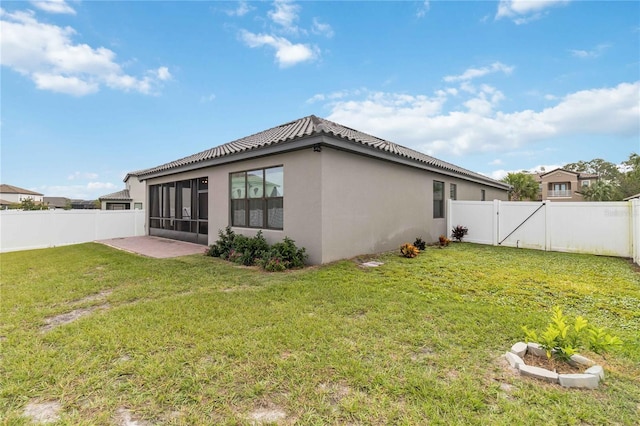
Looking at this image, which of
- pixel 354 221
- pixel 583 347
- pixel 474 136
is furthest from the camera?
pixel 474 136

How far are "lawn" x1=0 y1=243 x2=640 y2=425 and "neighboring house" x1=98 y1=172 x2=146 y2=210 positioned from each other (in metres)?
24.8

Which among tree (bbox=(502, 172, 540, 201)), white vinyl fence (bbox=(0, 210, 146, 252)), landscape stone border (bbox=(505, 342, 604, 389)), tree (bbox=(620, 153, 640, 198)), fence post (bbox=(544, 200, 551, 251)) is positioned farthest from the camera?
tree (bbox=(620, 153, 640, 198))

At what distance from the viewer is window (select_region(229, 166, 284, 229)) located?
771 centimetres

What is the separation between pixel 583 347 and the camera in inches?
113

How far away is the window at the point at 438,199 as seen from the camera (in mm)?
11344

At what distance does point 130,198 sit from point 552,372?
3394 cm

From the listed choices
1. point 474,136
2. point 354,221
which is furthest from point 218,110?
point 474,136

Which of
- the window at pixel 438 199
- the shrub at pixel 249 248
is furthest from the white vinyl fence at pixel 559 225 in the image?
the shrub at pixel 249 248

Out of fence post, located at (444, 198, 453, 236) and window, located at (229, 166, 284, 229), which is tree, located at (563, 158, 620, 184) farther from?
window, located at (229, 166, 284, 229)

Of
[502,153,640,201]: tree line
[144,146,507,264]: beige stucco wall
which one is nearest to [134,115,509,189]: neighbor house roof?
[144,146,507,264]: beige stucco wall

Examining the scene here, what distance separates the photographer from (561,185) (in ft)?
121

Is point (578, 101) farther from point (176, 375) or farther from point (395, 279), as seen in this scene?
point (176, 375)

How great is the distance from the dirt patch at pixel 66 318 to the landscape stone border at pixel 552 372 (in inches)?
202

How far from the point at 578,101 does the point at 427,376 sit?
62.6 ft
